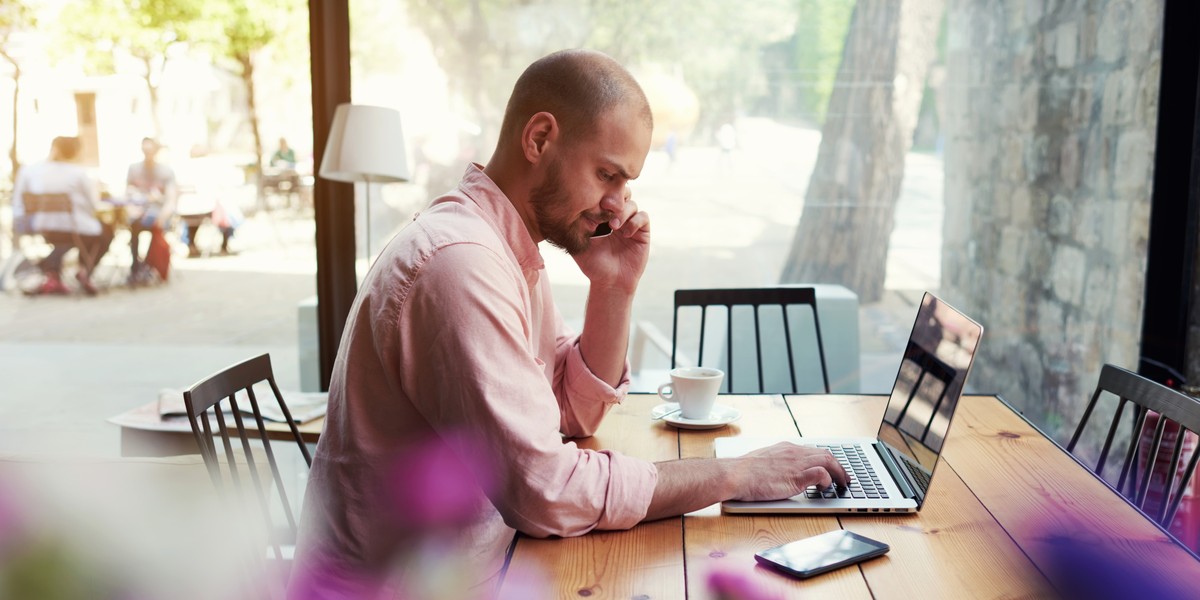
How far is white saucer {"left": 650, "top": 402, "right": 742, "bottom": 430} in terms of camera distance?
1.82m

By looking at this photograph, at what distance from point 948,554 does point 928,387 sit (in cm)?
34

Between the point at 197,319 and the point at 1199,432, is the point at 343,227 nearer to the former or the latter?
the point at 197,319

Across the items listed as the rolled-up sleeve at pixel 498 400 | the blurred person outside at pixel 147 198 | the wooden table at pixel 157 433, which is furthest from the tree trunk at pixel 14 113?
the rolled-up sleeve at pixel 498 400

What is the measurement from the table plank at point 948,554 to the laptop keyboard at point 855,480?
5cm

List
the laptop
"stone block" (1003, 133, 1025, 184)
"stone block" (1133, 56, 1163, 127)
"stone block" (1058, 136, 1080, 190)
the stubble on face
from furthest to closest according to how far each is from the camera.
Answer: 1. "stone block" (1003, 133, 1025, 184)
2. "stone block" (1058, 136, 1080, 190)
3. "stone block" (1133, 56, 1163, 127)
4. the stubble on face
5. the laptop

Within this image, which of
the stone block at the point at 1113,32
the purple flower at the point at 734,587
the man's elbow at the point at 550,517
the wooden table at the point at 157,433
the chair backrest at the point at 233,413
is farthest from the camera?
the stone block at the point at 1113,32

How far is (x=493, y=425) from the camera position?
1.20 metres

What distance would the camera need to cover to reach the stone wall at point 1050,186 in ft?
10.2

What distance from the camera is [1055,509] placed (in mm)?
1393

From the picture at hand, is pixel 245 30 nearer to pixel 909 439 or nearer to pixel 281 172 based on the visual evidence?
pixel 281 172

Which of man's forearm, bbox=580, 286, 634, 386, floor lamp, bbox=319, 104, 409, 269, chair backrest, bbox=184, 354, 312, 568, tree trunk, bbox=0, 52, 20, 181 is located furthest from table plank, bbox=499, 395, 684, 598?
tree trunk, bbox=0, 52, 20, 181

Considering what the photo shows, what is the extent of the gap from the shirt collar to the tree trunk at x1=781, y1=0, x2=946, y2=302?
7.75 feet

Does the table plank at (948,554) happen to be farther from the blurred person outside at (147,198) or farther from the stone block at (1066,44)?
the blurred person outside at (147,198)

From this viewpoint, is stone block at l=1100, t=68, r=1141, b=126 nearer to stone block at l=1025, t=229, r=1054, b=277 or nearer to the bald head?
stone block at l=1025, t=229, r=1054, b=277
